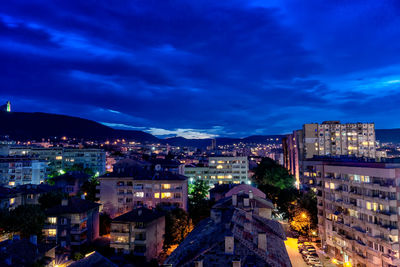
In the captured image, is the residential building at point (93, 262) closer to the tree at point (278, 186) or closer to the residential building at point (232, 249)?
the residential building at point (232, 249)

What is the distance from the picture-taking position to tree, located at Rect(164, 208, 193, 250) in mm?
51156

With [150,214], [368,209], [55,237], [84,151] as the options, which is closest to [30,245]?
[55,237]

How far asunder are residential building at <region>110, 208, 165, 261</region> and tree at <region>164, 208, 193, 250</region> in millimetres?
2931

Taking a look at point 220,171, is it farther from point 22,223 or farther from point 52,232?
point 22,223

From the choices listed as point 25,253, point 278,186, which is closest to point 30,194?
point 25,253

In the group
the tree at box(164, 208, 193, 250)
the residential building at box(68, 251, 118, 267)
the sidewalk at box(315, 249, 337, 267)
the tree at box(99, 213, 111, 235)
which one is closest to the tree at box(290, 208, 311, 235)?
the sidewalk at box(315, 249, 337, 267)

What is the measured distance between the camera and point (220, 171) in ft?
388

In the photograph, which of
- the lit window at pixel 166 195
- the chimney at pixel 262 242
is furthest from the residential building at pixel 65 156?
the chimney at pixel 262 242

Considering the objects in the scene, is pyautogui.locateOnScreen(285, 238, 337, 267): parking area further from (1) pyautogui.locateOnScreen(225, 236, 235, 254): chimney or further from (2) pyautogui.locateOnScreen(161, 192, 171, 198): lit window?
(2) pyautogui.locateOnScreen(161, 192, 171, 198): lit window

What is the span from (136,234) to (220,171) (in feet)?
Result: 241

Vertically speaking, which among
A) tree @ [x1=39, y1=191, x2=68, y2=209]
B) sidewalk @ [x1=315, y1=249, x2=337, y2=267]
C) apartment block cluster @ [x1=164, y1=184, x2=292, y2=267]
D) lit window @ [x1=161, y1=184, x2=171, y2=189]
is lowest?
sidewalk @ [x1=315, y1=249, x2=337, y2=267]

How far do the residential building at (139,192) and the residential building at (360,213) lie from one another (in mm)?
33023

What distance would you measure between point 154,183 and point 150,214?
16.9 meters

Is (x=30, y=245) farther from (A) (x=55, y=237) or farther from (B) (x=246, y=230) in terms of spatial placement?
(B) (x=246, y=230)
